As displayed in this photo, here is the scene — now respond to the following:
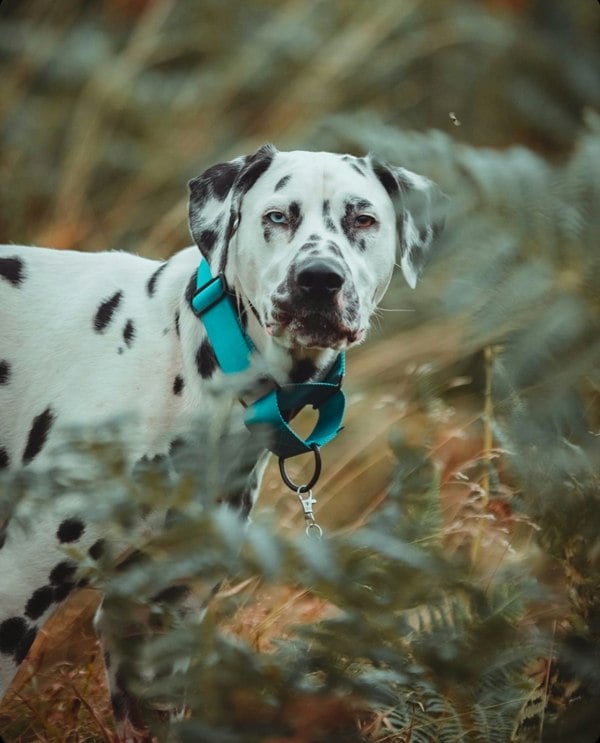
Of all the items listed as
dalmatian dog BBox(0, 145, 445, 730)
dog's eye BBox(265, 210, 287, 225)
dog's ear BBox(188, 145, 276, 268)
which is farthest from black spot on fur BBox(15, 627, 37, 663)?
dog's eye BBox(265, 210, 287, 225)

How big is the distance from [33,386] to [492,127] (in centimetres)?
222

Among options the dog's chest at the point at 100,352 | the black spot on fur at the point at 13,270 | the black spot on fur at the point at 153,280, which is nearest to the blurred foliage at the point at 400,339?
the dog's chest at the point at 100,352

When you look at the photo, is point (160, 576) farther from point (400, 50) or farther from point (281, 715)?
point (400, 50)

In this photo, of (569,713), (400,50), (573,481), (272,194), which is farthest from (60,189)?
(569,713)

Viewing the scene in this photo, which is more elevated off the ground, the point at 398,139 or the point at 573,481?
the point at 398,139

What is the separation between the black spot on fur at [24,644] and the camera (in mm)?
2199

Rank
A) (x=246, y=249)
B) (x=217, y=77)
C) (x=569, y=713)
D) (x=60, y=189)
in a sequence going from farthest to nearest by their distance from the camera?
(x=217, y=77)
(x=60, y=189)
(x=246, y=249)
(x=569, y=713)

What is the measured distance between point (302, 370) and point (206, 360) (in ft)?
0.72

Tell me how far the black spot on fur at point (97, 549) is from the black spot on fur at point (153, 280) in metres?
0.59

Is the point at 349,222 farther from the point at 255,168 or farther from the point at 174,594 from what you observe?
the point at 174,594

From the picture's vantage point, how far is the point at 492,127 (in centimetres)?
391

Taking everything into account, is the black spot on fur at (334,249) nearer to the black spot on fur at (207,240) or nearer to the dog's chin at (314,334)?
the dog's chin at (314,334)

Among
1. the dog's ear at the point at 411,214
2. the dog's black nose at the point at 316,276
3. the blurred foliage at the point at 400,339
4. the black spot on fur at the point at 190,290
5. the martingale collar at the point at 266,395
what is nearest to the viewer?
the blurred foliage at the point at 400,339

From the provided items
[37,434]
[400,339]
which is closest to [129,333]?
[37,434]
